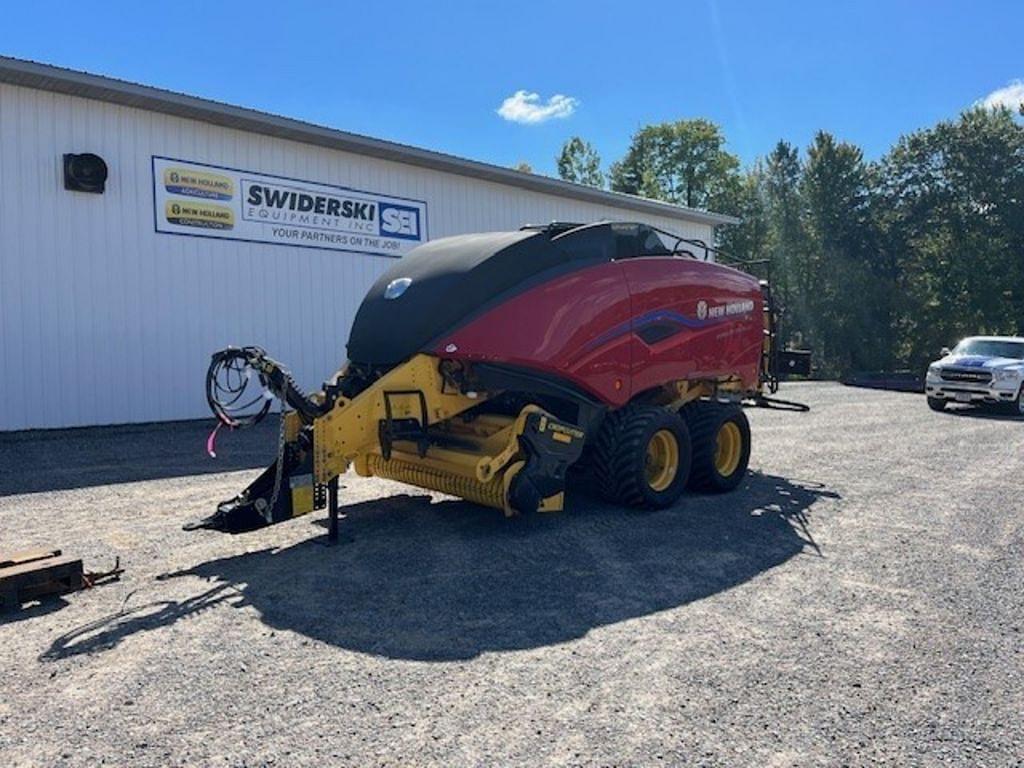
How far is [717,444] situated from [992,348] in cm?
1393

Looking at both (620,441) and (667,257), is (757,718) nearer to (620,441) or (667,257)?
(620,441)

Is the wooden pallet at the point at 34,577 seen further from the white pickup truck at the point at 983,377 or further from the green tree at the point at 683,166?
the green tree at the point at 683,166

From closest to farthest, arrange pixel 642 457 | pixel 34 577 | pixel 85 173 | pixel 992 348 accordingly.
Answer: pixel 34 577
pixel 642 457
pixel 85 173
pixel 992 348

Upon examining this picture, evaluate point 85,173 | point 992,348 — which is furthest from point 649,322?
point 992,348

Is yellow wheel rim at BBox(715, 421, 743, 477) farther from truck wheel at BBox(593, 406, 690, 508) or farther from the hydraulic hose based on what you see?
the hydraulic hose

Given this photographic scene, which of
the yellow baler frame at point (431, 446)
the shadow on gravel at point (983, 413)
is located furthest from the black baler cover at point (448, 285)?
the shadow on gravel at point (983, 413)

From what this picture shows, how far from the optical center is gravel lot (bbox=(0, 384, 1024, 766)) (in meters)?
3.29

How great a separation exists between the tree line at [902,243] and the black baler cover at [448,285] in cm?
3609

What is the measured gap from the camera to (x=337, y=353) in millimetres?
15430

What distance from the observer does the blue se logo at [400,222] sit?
1589cm

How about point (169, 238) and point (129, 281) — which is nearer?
point (129, 281)

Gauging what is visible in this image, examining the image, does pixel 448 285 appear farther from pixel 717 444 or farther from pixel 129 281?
pixel 129 281

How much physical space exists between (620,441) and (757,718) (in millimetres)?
3602

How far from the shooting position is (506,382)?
6328 millimetres
